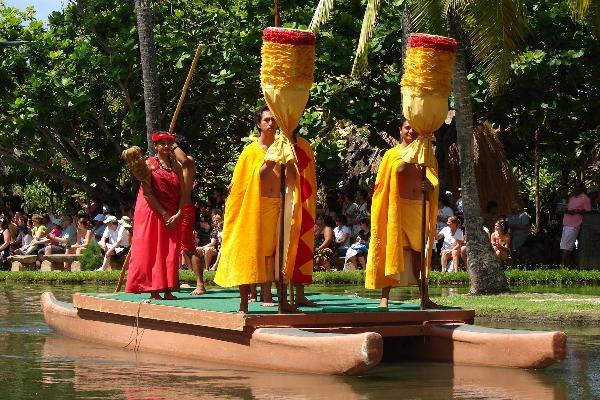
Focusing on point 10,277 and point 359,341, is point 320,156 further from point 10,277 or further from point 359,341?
point 359,341

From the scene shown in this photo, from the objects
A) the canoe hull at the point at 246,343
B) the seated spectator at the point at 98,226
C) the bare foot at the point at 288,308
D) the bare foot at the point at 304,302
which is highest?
the seated spectator at the point at 98,226

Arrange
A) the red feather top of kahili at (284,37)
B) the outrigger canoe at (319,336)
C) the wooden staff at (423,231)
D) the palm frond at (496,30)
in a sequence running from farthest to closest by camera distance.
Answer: the palm frond at (496,30)
the wooden staff at (423,231)
the red feather top of kahili at (284,37)
the outrigger canoe at (319,336)

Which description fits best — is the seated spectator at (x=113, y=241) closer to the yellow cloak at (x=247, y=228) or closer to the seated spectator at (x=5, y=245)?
the seated spectator at (x=5, y=245)

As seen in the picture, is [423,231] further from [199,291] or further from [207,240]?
[207,240]

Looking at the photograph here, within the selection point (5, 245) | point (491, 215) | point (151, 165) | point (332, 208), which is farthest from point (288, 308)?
point (5, 245)

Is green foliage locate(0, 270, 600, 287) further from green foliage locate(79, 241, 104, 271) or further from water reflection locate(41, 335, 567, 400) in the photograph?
water reflection locate(41, 335, 567, 400)

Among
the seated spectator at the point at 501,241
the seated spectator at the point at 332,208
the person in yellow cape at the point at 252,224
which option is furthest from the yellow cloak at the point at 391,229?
the seated spectator at the point at 332,208

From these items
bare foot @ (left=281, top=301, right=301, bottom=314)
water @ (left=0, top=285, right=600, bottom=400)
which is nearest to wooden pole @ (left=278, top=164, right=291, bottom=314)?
bare foot @ (left=281, top=301, right=301, bottom=314)

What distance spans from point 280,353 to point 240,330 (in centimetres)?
42

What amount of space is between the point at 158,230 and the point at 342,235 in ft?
34.7

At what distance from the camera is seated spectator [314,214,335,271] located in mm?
21125

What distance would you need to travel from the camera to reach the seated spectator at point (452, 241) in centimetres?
1985

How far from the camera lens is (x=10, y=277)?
2134 cm

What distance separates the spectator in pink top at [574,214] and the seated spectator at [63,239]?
30.0 ft
